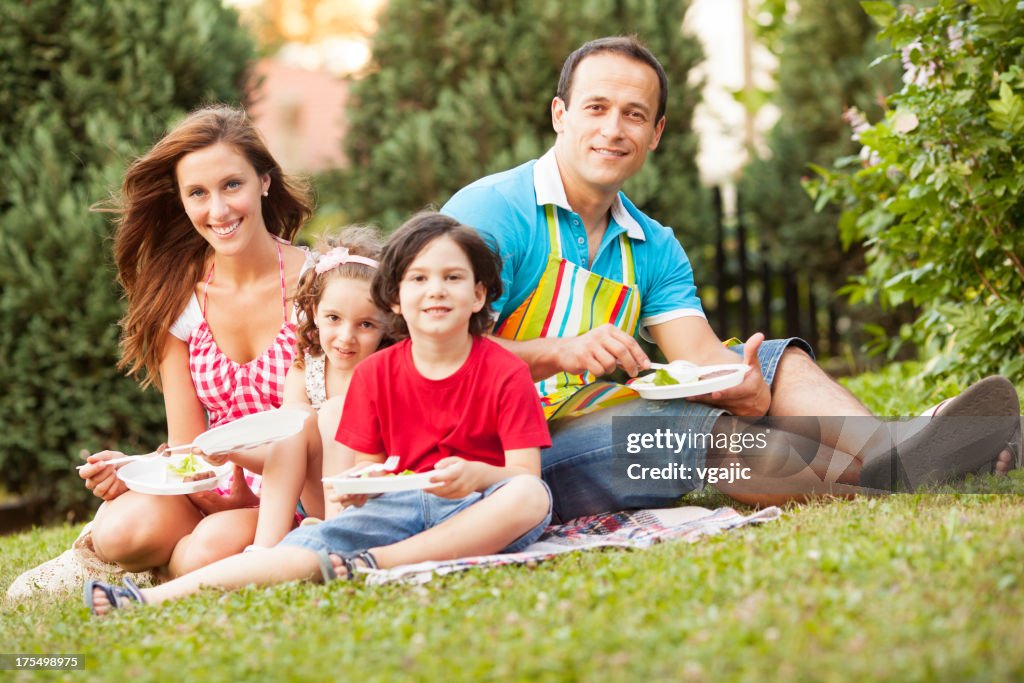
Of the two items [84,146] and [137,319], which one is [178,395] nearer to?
[137,319]

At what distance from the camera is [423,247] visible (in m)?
3.11

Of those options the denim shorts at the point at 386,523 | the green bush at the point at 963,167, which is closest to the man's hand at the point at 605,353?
the denim shorts at the point at 386,523

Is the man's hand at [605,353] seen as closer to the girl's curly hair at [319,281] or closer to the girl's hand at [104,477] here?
the girl's curly hair at [319,281]

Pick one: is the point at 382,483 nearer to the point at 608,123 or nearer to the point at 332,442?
the point at 332,442

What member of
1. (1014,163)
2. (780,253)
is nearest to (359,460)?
(1014,163)

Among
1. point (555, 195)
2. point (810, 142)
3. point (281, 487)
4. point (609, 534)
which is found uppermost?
point (810, 142)

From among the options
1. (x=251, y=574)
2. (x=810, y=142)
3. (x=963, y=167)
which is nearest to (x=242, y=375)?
(x=251, y=574)

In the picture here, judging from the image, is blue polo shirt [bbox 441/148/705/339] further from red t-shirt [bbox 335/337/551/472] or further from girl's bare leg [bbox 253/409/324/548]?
girl's bare leg [bbox 253/409/324/548]

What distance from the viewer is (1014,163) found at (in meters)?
4.05

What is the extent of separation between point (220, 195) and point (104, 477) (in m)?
0.97

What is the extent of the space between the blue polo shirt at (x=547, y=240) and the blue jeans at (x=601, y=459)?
450 mm

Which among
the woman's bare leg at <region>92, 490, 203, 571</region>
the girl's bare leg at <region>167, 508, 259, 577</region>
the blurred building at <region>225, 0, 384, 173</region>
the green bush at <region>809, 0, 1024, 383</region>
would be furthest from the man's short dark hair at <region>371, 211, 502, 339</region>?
the blurred building at <region>225, 0, 384, 173</region>

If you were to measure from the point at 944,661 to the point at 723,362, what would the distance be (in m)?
1.85

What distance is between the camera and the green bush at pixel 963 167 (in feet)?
13.2
